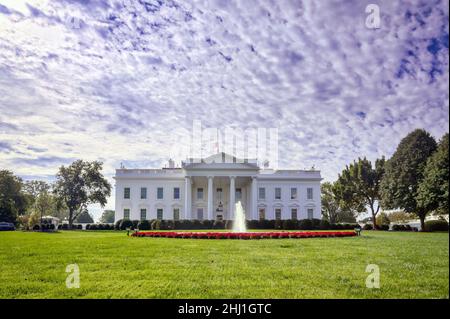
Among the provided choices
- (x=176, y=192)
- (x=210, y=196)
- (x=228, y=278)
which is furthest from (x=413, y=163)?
(x=176, y=192)

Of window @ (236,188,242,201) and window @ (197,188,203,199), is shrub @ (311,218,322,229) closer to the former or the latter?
window @ (236,188,242,201)

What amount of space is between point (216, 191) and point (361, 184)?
68.8 feet

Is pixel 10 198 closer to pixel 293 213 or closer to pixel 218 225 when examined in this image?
pixel 218 225

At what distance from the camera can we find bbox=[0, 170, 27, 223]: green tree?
53.3m

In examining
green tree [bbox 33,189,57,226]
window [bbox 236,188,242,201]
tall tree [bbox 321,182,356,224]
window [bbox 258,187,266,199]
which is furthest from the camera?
tall tree [bbox 321,182,356,224]

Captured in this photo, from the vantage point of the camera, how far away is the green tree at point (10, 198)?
5331 centimetres

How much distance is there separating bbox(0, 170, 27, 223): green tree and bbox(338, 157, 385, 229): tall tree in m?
48.0

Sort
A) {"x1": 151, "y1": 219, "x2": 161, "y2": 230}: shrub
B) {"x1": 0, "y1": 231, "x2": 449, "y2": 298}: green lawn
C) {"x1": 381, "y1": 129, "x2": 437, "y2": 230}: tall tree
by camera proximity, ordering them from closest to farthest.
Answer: {"x1": 0, "y1": 231, "x2": 449, "y2": 298}: green lawn, {"x1": 381, "y1": 129, "x2": 437, "y2": 230}: tall tree, {"x1": 151, "y1": 219, "x2": 161, "y2": 230}: shrub

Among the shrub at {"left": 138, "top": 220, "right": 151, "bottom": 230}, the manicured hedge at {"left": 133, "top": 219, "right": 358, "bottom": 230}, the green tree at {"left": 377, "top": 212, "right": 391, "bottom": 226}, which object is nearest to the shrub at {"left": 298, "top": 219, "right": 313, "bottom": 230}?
the manicured hedge at {"left": 133, "top": 219, "right": 358, "bottom": 230}

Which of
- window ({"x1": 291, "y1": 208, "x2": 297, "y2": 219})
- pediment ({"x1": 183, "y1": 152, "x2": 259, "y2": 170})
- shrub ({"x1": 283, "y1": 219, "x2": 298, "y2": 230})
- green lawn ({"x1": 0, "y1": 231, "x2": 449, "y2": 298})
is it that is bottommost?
shrub ({"x1": 283, "y1": 219, "x2": 298, "y2": 230})

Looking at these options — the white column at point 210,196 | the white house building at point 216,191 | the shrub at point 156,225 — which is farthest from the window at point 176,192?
the shrub at point 156,225

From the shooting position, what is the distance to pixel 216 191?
186 feet
